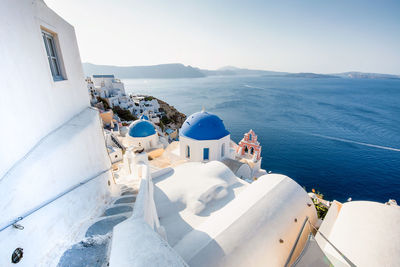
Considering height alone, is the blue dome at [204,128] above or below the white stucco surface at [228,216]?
above

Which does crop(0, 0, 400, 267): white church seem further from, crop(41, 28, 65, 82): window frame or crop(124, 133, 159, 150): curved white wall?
crop(124, 133, 159, 150): curved white wall

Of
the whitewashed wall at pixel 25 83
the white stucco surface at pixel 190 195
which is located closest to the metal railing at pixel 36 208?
the whitewashed wall at pixel 25 83

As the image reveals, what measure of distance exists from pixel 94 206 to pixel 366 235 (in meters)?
8.57

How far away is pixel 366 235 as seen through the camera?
615cm

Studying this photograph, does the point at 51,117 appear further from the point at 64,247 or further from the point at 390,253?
the point at 390,253

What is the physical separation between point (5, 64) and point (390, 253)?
33.2ft

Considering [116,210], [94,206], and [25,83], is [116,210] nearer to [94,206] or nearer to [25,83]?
[94,206]

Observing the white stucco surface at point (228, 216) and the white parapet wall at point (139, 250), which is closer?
the white parapet wall at point (139, 250)

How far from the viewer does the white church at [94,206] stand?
2.29 meters

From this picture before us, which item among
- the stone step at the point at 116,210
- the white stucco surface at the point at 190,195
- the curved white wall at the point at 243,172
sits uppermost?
the stone step at the point at 116,210

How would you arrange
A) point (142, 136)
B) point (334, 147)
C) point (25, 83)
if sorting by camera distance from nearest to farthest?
1. point (25, 83)
2. point (142, 136)
3. point (334, 147)

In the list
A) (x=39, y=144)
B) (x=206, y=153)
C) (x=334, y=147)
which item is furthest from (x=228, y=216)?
(x=334, y=147)

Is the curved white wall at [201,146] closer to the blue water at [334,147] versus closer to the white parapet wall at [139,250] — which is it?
the white parapet wall at [139,250]

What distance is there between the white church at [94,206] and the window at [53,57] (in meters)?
0.02
